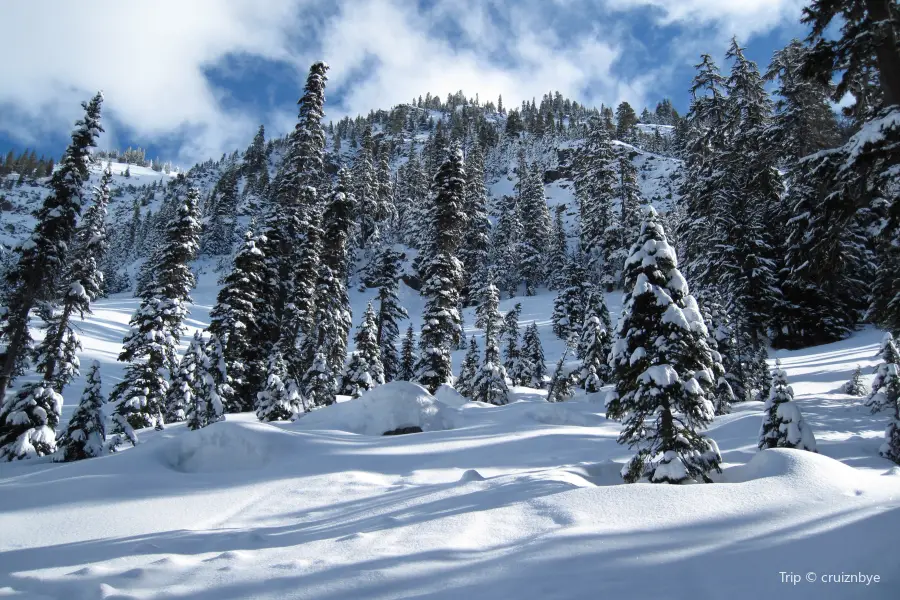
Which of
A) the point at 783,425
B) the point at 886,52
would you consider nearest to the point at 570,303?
the point at 783,425

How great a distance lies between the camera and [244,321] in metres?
26.5

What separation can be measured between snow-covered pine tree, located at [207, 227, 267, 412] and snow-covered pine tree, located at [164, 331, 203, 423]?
Result: 7.34ft

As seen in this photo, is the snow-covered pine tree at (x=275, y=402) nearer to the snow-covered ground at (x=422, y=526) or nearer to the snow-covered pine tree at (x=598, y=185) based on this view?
the snow-covered ground at (x=422, y=526)

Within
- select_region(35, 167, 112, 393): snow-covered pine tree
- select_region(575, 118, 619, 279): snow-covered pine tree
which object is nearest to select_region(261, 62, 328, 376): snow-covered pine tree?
select_region(35, 167, 112, 393): snow-covered pine tree

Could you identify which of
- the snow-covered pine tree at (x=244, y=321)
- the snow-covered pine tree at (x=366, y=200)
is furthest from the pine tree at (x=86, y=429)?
the snow-covered pine tree at (x=366, y=200)

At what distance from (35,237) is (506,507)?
21.9 metres

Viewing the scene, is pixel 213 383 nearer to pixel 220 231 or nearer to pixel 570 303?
pixel 570 303

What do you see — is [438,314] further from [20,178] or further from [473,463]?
[20,178]

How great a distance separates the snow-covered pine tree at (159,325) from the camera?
24375 mm

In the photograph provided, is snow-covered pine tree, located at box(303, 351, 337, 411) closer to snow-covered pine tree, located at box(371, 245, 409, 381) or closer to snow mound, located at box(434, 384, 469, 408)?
snow-covered pine tree, located at box(371, 245, 409, 381)

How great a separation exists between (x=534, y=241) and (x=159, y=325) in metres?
56.6

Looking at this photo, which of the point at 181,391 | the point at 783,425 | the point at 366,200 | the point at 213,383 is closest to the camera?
the point at 783,425

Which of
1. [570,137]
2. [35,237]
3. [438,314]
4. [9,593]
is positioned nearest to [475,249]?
[438,314]

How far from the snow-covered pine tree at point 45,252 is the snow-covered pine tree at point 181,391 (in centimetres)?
→ 816
